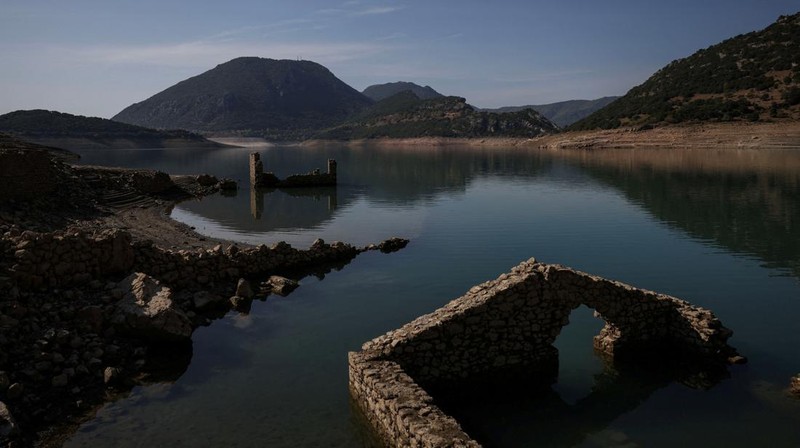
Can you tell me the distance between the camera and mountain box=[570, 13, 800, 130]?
95250 millimetres

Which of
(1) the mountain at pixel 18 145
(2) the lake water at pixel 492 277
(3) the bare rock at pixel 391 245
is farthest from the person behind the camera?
(1) the mountain at pixel 18 145

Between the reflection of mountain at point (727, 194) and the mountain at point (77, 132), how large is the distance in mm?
131348

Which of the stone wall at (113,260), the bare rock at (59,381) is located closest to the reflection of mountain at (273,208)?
the stone wall at (113,260)

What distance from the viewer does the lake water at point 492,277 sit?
1127 centimetres

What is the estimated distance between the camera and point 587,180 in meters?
59.1

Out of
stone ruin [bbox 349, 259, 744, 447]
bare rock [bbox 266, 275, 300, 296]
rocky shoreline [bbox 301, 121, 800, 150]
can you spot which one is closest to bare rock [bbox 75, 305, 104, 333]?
bare rock [bbox 266, 275, 300, 296]

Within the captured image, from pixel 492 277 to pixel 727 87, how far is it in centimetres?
10551

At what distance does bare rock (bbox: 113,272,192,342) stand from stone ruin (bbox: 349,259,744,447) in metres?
5.28

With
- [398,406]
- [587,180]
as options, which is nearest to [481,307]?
[398,406]

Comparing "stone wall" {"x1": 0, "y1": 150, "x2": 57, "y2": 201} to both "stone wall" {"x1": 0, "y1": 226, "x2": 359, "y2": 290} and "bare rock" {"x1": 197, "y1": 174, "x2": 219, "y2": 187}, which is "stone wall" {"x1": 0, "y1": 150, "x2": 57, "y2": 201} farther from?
"bare rock" {"x1": 197, "y1": 174, "x2": 219, "y2": 187}

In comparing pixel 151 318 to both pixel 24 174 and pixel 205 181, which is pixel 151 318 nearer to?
pixel 24 174

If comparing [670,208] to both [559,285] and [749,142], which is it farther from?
[749,142]

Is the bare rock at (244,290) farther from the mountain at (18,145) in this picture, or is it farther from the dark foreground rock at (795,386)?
the mountain at (18,145)

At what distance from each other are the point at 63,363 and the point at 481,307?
907 cm
